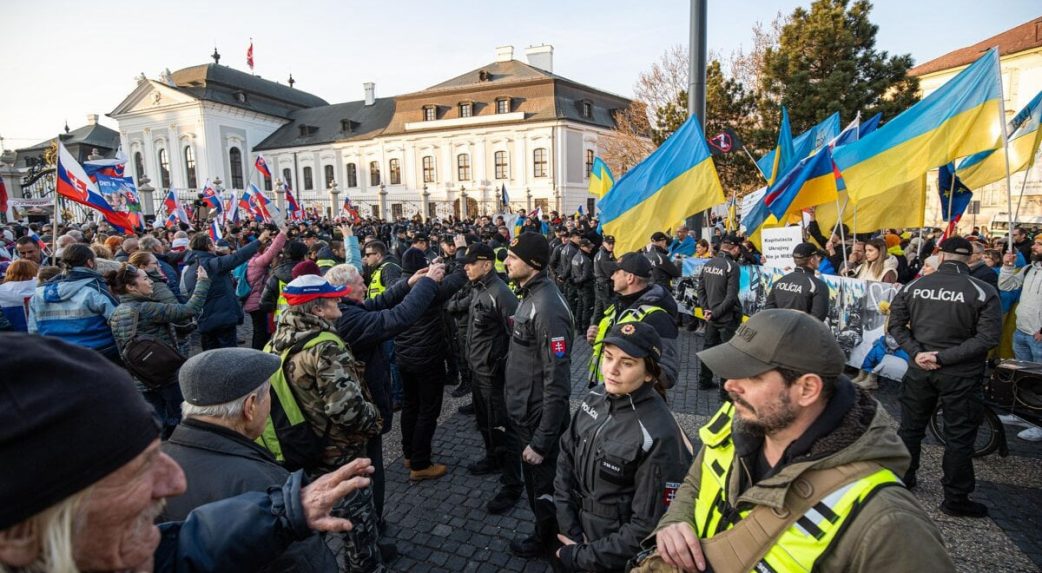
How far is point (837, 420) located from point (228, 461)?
6.76ft

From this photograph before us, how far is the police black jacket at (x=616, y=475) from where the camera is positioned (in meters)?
2.19

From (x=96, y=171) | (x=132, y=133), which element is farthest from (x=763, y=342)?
(x=132, y=133)

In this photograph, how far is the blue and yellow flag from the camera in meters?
8.18

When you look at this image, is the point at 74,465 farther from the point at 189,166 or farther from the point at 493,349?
the point at 189,166

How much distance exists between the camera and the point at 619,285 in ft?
14.2

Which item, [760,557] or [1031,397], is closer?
[760,557]

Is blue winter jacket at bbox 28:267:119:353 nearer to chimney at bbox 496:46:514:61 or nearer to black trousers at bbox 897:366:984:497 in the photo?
black trousers at bbox 897:366:984:497

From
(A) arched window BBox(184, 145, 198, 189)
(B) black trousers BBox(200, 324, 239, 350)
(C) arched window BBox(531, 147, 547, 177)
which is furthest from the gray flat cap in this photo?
(A) arched window BBox(184, 145, 198, 189)

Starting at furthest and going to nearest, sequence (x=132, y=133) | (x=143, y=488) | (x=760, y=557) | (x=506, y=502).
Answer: (x=132, y=133)
(x=506, y=502)
(x=760, y=557)
(x=143, y=488)

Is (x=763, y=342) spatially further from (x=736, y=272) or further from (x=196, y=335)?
(x=196, y=335)

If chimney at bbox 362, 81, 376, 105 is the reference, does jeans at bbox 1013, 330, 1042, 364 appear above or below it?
below

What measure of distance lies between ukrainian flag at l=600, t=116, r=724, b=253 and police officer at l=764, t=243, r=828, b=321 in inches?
51.9

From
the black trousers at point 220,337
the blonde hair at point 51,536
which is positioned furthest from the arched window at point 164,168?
the blonde hair at point 51,536

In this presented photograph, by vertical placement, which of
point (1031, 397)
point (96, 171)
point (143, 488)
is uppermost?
point (96, 171)
